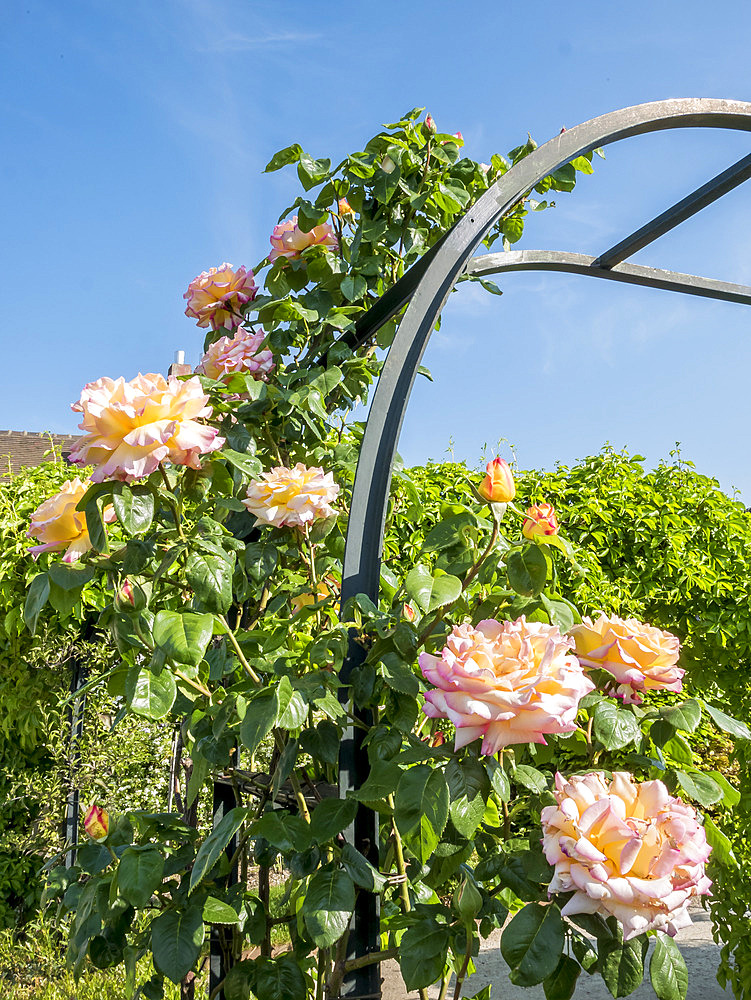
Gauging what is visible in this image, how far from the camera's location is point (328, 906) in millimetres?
1033

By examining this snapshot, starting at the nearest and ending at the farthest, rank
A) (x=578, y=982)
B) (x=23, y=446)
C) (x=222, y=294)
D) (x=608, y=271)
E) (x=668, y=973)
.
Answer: (x=668, y=973) < (x=222, y=294) < (x=608, y=271) < (x=578, y=982) < (x=23, y=446)

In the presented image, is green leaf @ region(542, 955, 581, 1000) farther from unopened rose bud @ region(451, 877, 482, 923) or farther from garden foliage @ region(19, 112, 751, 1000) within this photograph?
unopened rose bud @ region(451, 877, 482, 923)

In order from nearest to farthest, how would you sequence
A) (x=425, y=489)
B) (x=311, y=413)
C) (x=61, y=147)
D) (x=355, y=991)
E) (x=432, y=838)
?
(x=432, y=838)
(x=355, y=991)
(x=311, y=413)
(x=61, y=147)
(x=425, y=489)

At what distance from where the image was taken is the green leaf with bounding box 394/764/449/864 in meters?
0.91

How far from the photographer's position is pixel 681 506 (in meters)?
3.92

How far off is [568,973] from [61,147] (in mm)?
3277

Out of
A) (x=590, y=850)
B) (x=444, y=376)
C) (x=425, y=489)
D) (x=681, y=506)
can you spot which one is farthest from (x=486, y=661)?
(x=681, y=506)

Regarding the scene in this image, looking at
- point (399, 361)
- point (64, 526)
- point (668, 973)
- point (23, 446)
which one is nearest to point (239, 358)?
point (399, 361)

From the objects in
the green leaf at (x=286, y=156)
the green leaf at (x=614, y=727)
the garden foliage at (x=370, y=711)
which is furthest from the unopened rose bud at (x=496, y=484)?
the green leaf at (x=286, y=156)

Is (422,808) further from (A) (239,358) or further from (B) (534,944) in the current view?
(A) (239,358)

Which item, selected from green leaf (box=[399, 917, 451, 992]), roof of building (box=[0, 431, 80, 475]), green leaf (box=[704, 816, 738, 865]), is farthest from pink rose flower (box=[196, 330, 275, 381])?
roof of building (box=[0, 431, 80, 475])

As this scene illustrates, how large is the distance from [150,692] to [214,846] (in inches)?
9.1

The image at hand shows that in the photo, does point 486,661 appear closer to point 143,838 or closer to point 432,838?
point 432,838

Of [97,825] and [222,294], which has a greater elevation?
[222,294]
